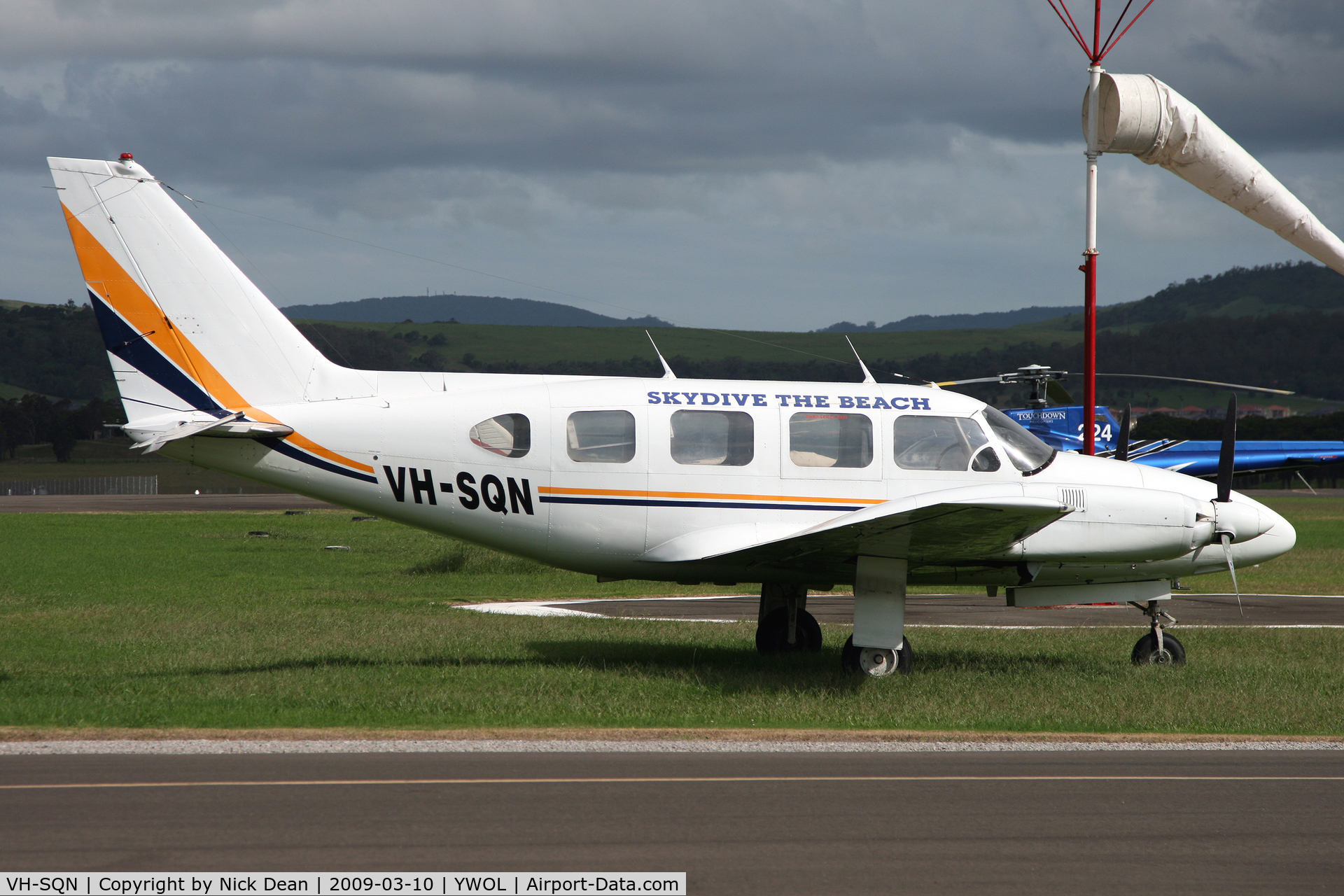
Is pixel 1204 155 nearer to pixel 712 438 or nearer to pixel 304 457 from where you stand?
pixel 712 438

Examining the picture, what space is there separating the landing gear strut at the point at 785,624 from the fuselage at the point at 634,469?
183cm

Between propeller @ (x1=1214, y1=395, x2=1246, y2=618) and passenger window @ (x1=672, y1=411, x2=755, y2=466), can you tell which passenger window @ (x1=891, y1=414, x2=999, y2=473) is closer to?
passenger window @ (x1=672, y1=411, x2=755, y2=466)

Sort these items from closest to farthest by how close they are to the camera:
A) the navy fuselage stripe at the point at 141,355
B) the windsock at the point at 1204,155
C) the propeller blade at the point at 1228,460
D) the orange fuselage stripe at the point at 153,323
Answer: the orange fuselage stripe at the point at 153,323 < the navy fuselage stripe at the point at 141,355 < the propeller blade at the point at 1228,460 < the windsock at the point at 1204,155

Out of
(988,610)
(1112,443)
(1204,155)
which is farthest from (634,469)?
(1112,443)

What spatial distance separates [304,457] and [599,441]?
3365 millimetres

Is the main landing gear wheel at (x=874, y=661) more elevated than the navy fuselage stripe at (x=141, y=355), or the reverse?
the navy fuselage stripe at (x=141, y=355)

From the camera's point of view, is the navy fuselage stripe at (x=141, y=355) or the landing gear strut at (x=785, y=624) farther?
the landing gear strut at (x=785, y=624)

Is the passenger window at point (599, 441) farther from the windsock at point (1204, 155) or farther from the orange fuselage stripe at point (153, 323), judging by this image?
the windsock at point (1204, 155)

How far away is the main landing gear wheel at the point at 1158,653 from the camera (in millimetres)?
14055

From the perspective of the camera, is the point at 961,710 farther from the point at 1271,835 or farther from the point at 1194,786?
the point at 1271,835

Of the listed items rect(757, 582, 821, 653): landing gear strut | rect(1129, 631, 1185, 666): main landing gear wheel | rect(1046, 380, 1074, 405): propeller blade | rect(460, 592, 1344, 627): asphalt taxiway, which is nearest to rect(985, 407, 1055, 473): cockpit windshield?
rect(1129, 631, 1185, 666): main landing gear wheel

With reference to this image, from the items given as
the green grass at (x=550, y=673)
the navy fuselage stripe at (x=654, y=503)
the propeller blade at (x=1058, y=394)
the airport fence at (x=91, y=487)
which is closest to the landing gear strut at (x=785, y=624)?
the green grass at (x=550, y=673)

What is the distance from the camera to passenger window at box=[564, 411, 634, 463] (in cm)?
1295

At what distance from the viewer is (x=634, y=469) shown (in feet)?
42.4
